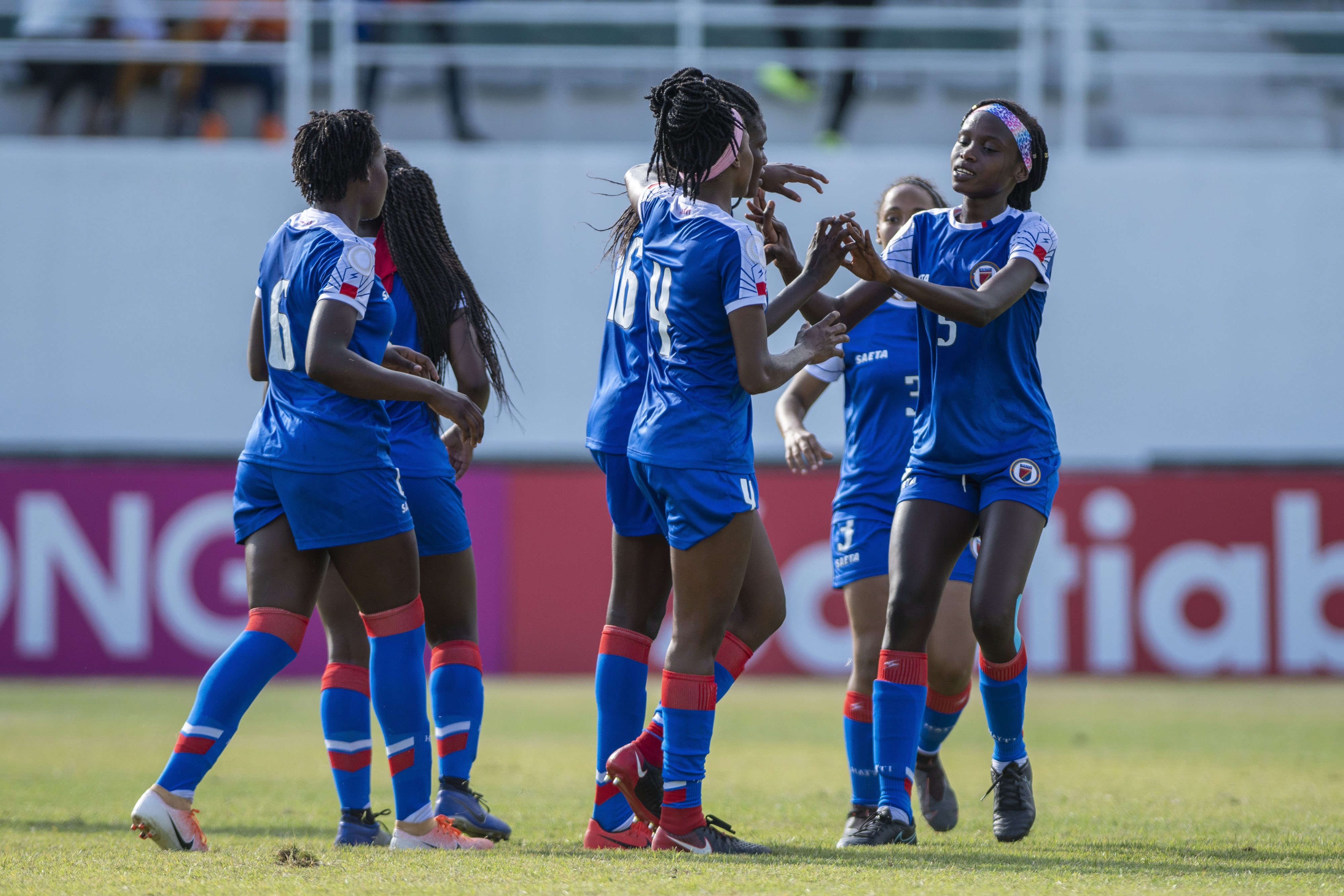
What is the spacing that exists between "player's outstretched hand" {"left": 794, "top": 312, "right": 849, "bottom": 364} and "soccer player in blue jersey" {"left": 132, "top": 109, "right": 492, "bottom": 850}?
93 centimetres

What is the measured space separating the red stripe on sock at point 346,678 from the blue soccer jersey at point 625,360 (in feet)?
3.21

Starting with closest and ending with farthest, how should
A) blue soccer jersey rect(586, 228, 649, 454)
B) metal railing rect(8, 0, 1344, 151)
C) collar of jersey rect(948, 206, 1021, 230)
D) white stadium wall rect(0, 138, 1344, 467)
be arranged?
blue soccer jersey rect(586, 228, 649, 454) < collar of jersey rect(948, 206, 1021, 230) < metal railing rect(8, 0, 1344, 151) < white stadium wall rect(0, 138, 1344, 467)

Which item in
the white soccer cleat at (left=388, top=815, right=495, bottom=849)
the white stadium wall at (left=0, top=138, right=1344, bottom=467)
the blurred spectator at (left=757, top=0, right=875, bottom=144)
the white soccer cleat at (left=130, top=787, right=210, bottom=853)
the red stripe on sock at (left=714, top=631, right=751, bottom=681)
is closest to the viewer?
the white soccer cleat at (left=130, top=787, right=210, bottom=853)

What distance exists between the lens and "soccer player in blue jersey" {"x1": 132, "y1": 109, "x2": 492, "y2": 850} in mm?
4000

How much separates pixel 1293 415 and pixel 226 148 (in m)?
9.56

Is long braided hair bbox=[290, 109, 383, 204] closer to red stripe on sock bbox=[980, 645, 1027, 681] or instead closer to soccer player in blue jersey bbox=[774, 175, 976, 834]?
soccer player in blue jersey bbox=[774, 175, 976, 834]

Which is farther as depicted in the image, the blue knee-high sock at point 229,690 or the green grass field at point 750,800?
the blue knee-high sock at point 229,690

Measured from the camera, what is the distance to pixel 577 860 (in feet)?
12.9

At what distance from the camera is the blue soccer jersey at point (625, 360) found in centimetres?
437

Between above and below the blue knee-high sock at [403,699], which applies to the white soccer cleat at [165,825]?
below

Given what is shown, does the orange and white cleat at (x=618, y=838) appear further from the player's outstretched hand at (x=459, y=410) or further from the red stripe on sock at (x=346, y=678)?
the player's outstretched hand at (x=459, y=410)

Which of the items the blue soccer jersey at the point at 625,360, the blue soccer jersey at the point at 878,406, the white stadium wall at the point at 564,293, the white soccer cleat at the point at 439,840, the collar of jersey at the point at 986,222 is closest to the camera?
the white soccer cleat at the point at 439,840

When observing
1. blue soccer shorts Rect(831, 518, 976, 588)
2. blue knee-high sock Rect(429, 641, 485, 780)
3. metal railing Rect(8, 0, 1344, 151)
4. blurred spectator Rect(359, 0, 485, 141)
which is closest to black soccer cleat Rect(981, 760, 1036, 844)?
blue soccer shorts Rect(831, 518, 976, 588)

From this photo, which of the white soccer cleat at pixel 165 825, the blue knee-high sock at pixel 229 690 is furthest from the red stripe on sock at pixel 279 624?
the white soccer cleat at pixel 165 825
